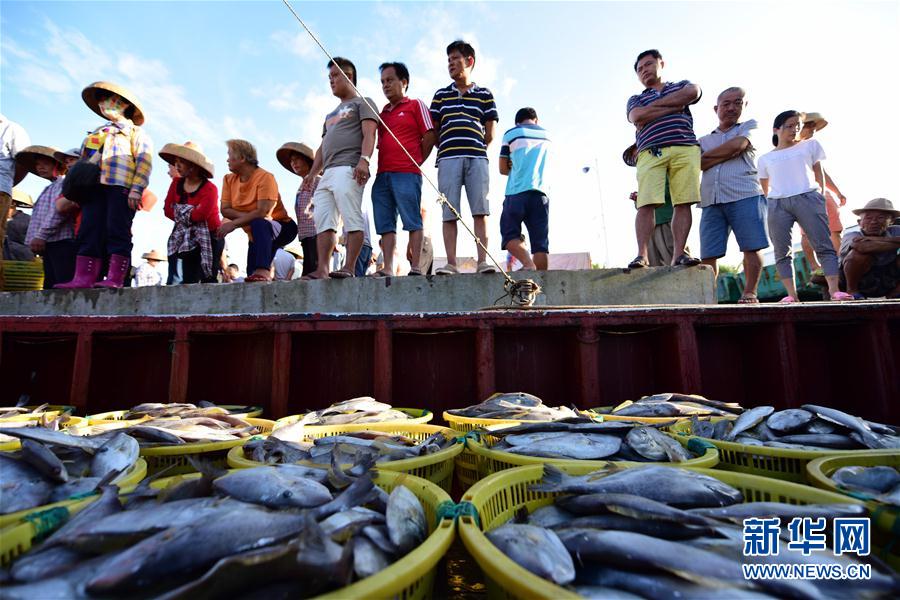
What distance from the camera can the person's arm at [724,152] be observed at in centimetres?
495

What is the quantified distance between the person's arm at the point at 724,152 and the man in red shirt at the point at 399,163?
3.21m

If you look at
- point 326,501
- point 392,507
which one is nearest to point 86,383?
point 326,501

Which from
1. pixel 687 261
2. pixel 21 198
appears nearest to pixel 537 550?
pixel 687 261

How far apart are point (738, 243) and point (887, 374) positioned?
2.07 metres

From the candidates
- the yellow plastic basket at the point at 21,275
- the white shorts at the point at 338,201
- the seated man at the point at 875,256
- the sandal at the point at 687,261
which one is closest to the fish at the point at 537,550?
the sandal at the point at 687,261

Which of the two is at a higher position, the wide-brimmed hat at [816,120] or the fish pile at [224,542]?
the wide-brimmed hat at [816,120]

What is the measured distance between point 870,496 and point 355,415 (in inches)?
97.8

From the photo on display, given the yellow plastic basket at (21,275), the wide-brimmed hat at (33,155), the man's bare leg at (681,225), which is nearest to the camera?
the man's bare leg at (681,225)

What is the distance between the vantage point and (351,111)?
5.32m

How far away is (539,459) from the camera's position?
199 cm

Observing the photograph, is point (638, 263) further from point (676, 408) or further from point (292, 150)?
point (292, 150)

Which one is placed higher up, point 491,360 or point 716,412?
point 491,360

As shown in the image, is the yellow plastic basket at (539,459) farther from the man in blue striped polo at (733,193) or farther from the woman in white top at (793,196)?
the woman in white top at (793,196)

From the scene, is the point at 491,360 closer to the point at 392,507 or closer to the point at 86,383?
the point at 392,507
